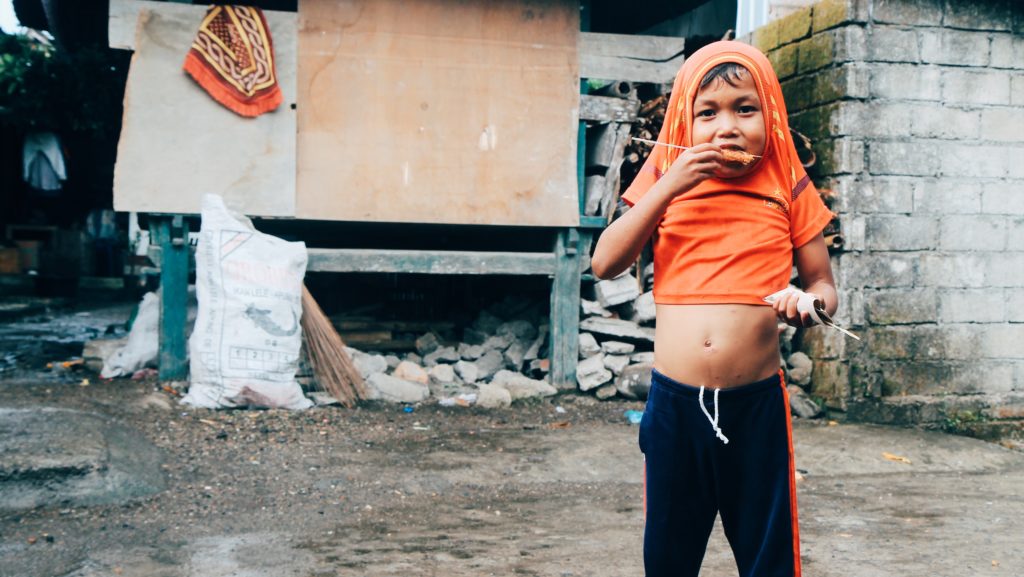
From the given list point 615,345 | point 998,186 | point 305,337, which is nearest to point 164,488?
point 305,337

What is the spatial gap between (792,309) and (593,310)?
17.1ft

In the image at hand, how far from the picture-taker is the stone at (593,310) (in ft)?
23.8

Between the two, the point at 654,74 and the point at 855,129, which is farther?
the point at 654,74

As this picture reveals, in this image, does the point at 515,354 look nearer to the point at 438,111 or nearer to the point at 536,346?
the point at 536,346

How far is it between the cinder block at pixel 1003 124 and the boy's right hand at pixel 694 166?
16.7 feet

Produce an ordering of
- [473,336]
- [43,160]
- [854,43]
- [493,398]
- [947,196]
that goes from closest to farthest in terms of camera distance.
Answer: [854,43]
[947,196]
[493,398]
[473,336]
[43,160]

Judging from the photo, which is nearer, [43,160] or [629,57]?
[629,57]

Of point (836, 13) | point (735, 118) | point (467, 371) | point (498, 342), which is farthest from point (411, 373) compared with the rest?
point (735, 118)

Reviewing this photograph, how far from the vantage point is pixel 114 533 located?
3.90m

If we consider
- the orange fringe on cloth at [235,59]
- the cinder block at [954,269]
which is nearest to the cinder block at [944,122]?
the cinder block at [954,269]

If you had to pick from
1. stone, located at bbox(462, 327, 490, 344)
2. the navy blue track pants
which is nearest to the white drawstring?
the navy blue track pants

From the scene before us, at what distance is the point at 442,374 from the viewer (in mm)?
7152

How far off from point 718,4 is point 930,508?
5.15 meters

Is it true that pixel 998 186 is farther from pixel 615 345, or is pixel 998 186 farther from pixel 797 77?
pixel 615 345
